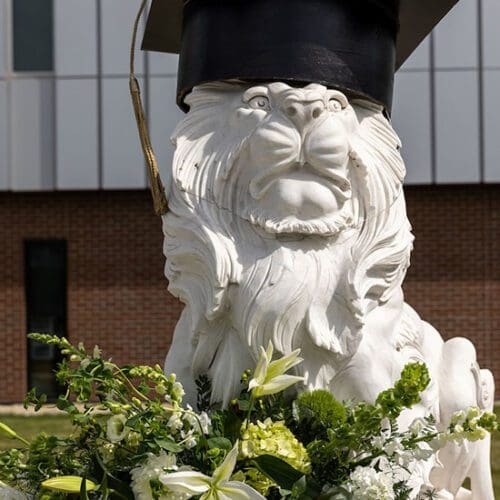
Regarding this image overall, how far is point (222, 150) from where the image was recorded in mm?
4301

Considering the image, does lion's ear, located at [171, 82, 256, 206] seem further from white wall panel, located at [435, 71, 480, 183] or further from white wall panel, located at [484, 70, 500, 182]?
white wall panel, located at [484, 70, 500, 182]

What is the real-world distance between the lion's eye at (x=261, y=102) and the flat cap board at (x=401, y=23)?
28.1 inches

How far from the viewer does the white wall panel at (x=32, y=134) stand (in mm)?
16359

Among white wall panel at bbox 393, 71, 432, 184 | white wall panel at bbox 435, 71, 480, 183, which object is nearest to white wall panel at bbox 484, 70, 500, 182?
white wall panel at bbox 435, 71, 480, 183

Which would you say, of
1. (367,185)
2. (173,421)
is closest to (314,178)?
(367,185)

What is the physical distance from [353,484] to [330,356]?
88 cm

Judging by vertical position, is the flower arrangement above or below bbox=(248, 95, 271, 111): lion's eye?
below

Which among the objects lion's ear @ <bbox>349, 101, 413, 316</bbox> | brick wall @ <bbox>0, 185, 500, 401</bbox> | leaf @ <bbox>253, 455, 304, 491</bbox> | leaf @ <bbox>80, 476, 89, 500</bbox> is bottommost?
brick wall @ <bbox>0, 185, 500, 401</bbox>

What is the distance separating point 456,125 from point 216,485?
13425 mm

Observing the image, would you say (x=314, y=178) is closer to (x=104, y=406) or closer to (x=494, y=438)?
(x=104, y=406)

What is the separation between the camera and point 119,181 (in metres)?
16.5

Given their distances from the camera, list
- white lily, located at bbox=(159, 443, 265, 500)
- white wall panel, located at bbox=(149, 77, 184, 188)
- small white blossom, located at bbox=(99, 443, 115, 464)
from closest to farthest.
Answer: white lily, located at bbox=(159, 443, 265, 500) < small white blossom, located at bbox=(99, 443, 115, 464) < white wall panel, located at bbox=(149, 77, 184, 188)

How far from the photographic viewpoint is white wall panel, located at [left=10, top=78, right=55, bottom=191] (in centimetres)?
1636

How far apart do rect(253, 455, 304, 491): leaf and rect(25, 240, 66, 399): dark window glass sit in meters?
14.4
